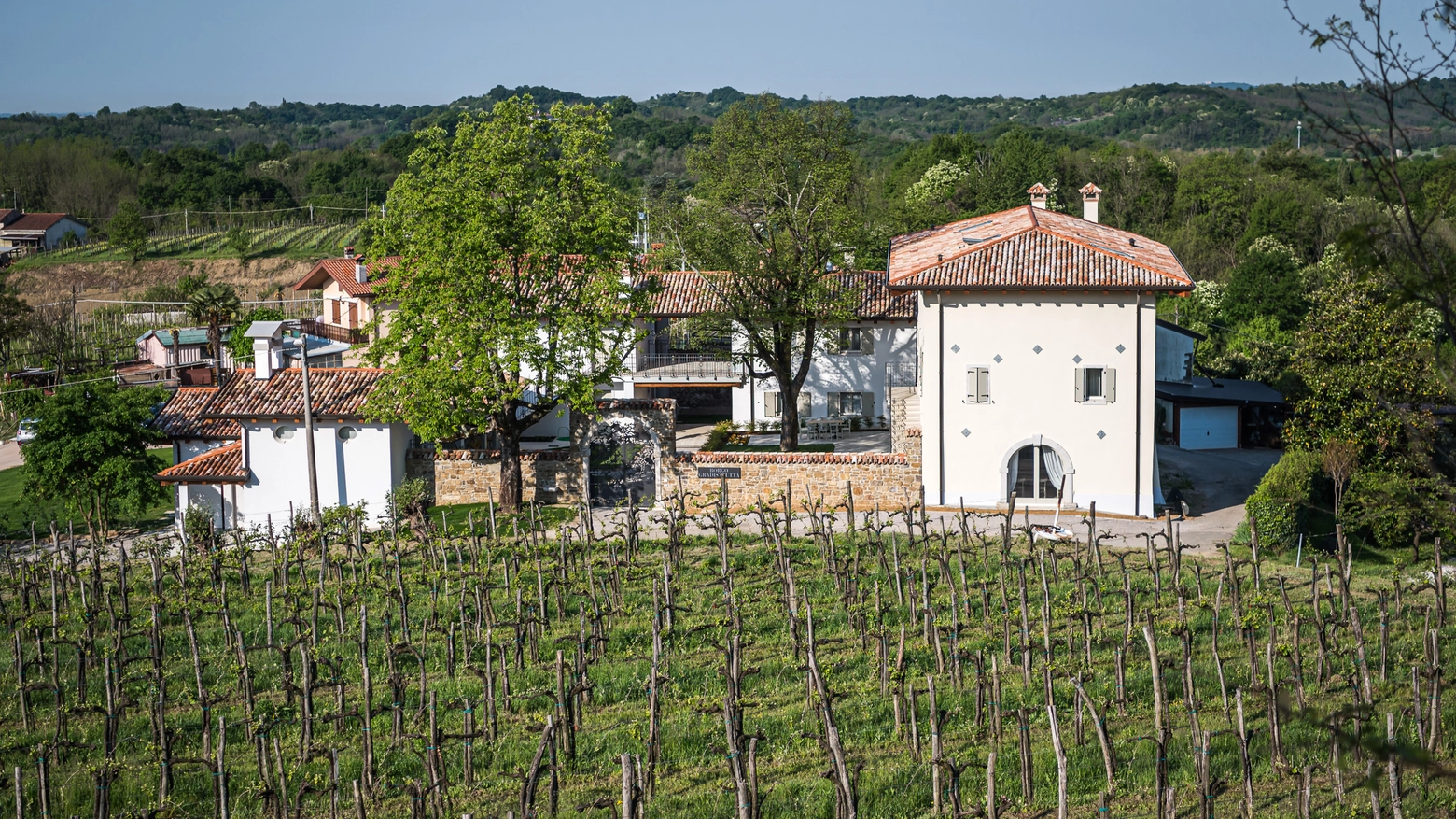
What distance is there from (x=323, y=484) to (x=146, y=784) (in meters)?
17.9

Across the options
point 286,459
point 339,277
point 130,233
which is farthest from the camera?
point 130,233

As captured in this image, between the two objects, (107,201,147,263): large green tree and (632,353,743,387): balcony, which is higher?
(107,201,147,263): large green tree

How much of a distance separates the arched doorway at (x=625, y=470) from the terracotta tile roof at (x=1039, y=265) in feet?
24.9

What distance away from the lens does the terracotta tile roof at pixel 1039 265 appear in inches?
1144

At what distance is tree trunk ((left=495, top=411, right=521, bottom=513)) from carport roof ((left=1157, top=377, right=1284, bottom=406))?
21.3 m

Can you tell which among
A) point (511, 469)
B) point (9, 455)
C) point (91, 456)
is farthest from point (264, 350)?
point (9, 455)

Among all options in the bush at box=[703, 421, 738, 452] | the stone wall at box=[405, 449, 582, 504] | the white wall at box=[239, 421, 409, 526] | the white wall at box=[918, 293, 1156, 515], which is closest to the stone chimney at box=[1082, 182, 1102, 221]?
the white wall at box=[918, 293, 1156, 515]

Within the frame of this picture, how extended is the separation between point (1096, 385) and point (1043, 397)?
129 centimetres

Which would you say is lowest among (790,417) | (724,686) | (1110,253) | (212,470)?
(724,686)

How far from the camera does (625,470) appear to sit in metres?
32.7

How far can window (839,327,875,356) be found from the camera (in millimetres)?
43156

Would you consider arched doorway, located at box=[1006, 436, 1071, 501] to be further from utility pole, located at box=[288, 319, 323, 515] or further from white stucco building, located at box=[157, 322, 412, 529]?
utility pole, located at box=[288, 319, 323, 515]

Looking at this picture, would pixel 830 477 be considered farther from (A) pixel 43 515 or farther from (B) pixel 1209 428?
(A) pixel 43 515

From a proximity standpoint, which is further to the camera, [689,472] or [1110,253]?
[689,472]
